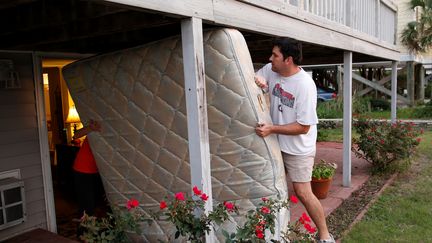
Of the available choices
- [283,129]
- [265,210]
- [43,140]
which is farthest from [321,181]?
[43,140]

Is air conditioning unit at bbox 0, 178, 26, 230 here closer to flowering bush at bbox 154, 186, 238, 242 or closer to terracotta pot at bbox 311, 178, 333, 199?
flowering bush at bbox 154, 186, 238, 242

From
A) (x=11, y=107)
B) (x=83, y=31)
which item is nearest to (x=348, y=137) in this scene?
(x=83, y=31)

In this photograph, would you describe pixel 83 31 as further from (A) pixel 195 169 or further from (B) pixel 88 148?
(A) pixel 195 169

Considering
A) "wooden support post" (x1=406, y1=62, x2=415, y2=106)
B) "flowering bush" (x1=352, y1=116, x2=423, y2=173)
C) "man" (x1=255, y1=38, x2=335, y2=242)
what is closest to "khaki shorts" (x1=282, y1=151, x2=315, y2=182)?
"man" (x1=255, y1=38, x2=335, y2=242)

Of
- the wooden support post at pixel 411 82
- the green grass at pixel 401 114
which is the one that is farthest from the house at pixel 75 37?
the wooden support post at pixel 411 82

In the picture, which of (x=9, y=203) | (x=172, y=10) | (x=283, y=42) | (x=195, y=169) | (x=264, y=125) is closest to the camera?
(x=172, y=10)

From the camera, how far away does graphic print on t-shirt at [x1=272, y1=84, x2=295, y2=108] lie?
2.90 m

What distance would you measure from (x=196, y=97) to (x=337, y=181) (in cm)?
397

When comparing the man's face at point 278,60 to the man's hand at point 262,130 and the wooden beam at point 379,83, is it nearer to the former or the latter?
the man's hand at point 262,130

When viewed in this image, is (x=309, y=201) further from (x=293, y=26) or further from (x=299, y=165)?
(x=293, y=26)

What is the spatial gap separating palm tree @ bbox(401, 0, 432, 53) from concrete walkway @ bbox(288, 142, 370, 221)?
824 cm

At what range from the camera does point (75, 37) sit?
299 centimetres

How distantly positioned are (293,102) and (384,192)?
9.61 ft

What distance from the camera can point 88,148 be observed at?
350cm
